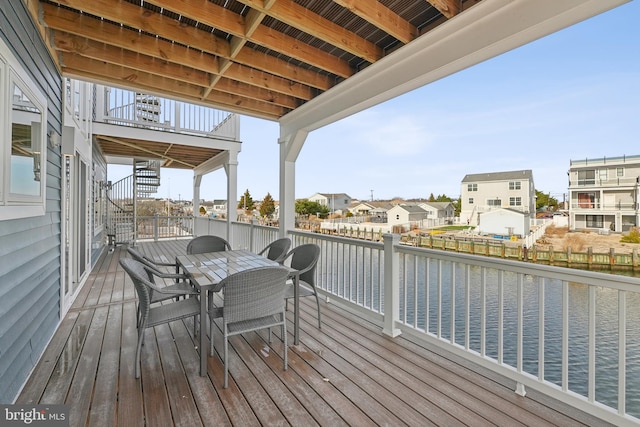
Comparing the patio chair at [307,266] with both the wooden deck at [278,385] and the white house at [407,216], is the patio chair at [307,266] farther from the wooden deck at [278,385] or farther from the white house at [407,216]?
the white house at [407,216]

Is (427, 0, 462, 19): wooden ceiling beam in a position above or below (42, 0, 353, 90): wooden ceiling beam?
below

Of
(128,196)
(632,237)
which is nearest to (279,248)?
(632,237)

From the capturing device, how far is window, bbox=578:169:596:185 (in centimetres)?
618

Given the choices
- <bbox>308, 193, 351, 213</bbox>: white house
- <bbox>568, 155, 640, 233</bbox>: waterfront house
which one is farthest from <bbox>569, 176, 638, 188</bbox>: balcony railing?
<bbox>308, 193, 351, 213</bbox>: white house

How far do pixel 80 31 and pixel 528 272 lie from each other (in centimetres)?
411

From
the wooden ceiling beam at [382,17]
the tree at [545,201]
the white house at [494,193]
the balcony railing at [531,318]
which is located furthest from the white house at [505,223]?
the wooden ceiling beam at [382,17]

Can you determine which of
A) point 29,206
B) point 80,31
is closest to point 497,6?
point 80,31

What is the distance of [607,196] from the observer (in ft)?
18.6

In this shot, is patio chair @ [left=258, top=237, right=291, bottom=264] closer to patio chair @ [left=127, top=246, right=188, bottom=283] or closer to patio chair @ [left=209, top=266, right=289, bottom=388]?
patio chair @ [left=127, top=246, right=188, bottom=283]

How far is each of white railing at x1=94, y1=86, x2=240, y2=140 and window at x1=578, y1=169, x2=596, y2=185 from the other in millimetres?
8045

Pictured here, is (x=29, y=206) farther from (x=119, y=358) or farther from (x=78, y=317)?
(x=78, y=317)

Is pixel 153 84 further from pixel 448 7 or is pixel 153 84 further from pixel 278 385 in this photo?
pixel 278 385

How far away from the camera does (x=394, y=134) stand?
66.7 ft

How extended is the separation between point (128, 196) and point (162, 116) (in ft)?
14.9
